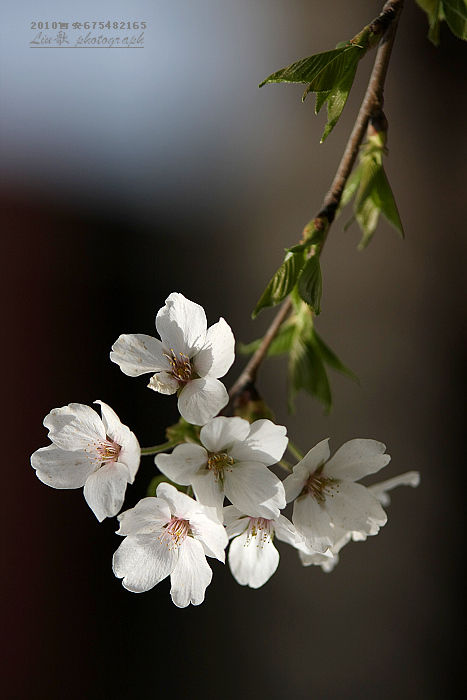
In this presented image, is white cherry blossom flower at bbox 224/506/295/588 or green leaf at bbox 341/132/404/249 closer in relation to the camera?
white cherry blossom flower at bbox 224/506/295/588

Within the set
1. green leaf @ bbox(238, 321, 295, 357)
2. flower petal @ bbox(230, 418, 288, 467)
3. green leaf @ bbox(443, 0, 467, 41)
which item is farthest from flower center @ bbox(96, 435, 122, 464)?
green leaf @ bbox(443, 0, 467, 41)

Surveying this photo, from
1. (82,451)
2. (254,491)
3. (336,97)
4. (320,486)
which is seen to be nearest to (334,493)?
(320,486)

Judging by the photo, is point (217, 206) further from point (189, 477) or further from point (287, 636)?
point (189, 477)

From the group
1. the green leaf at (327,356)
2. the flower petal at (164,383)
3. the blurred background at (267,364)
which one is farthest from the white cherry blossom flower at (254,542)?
the blurred background at (267,364)

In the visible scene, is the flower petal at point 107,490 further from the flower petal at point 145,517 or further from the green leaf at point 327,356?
the green leaf at point 327,356

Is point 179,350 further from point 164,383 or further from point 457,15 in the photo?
point 457,15

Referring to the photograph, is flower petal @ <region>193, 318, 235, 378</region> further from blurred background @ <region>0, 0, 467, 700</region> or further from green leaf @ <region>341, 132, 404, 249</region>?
blurred background @ <region>0, 0, 467, 700</region>
